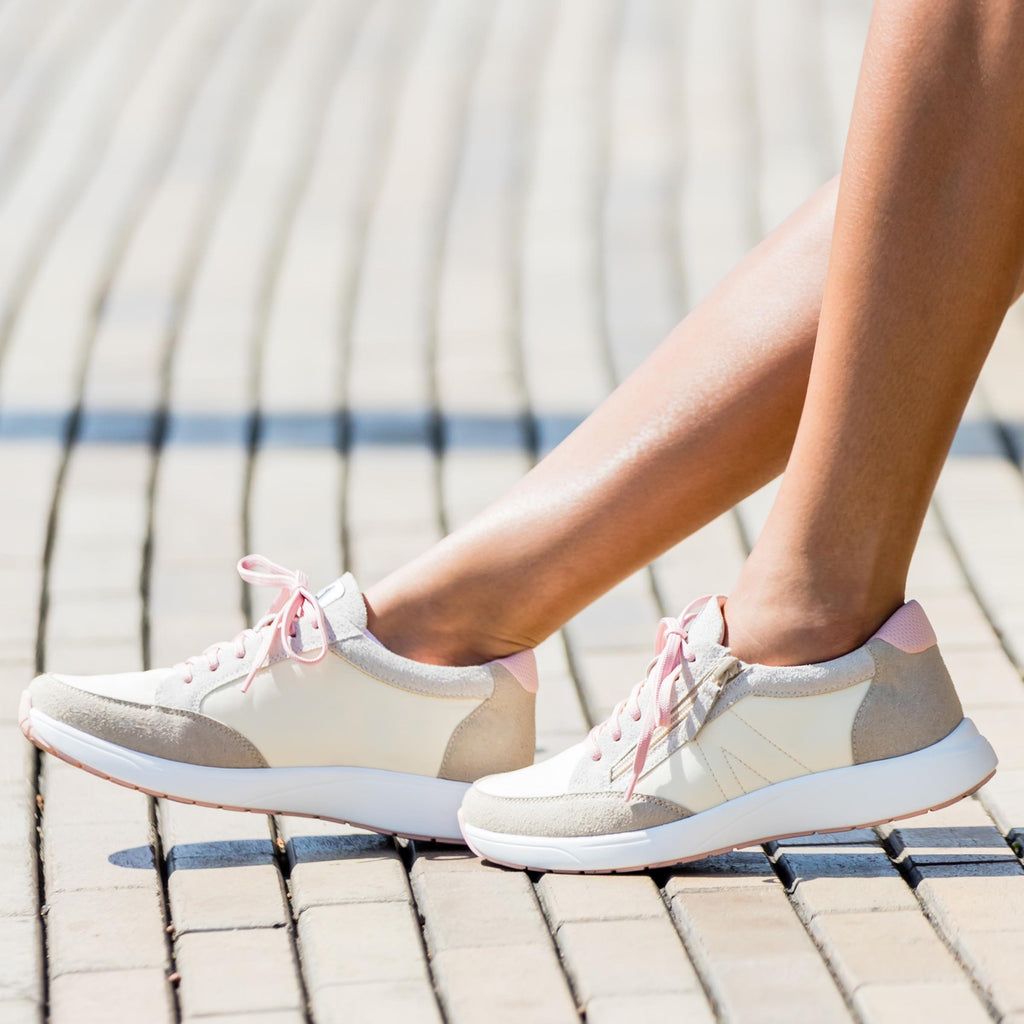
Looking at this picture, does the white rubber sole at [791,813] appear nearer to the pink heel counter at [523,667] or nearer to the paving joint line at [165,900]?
the pink heel counter at [523,667]

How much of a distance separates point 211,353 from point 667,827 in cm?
204

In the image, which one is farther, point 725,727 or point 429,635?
point 429,635

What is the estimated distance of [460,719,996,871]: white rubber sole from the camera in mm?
→ 1682

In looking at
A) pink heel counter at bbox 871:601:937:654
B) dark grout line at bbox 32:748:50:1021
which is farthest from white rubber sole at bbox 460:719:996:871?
dark grout line at bbox 32:748:50:1021

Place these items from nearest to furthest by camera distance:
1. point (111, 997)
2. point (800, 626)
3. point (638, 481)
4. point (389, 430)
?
point (111, 997), point (800, 626), point (638, 481), point (389, 430)

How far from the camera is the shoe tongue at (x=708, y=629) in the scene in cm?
170

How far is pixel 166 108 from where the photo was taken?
16.7 ft

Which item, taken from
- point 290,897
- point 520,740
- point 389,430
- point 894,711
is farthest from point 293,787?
point 389,430

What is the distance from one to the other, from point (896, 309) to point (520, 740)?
2.15 feet

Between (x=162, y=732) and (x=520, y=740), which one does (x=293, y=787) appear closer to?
(x=162, y=732)

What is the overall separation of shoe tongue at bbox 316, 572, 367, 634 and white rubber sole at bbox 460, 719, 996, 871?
0.89ft

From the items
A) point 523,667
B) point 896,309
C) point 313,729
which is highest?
point 896,309

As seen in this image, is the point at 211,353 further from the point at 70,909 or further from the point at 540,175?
the point at 70,909

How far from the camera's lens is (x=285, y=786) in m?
1.83
